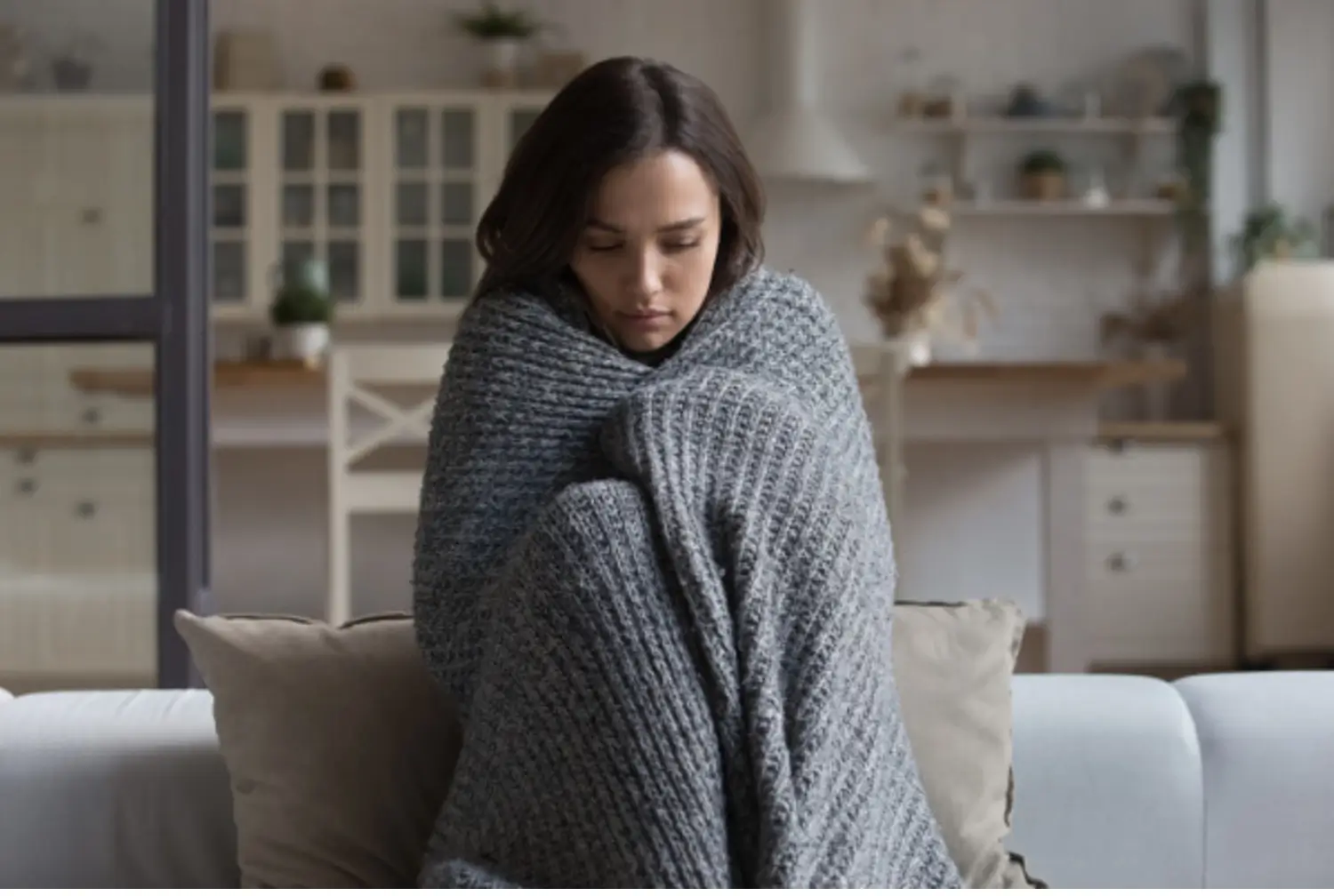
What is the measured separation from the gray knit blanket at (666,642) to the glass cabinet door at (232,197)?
14.4 feet

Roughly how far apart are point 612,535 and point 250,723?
0.39 metres

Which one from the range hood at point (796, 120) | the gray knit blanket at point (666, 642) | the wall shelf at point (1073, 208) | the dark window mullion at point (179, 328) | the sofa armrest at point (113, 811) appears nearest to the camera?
the gray knit blanket at point (666, 642)

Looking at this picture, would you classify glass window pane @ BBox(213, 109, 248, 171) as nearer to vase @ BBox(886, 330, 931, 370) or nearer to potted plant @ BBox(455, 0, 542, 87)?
potted plant @ BBox(455, 0, 542, 87)

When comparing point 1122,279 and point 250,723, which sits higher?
point 1122,279

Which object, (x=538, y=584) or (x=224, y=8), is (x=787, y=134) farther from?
(x=538, y=584)

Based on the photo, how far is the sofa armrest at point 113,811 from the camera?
144cm

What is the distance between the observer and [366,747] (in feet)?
4.50

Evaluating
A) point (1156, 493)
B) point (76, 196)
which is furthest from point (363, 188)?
point (76, 196)

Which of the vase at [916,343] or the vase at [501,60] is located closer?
the vase at [916,343]

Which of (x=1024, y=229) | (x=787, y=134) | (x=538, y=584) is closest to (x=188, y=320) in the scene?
(x=538, y=584)

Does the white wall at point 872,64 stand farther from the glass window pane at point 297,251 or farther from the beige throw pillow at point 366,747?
the beige throw pillow at point 366,747

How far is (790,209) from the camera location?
569 cm

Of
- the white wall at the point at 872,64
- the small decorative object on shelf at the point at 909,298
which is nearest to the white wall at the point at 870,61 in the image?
the white wall at the point at 872,64

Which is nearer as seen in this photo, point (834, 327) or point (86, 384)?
point (834, 327)
